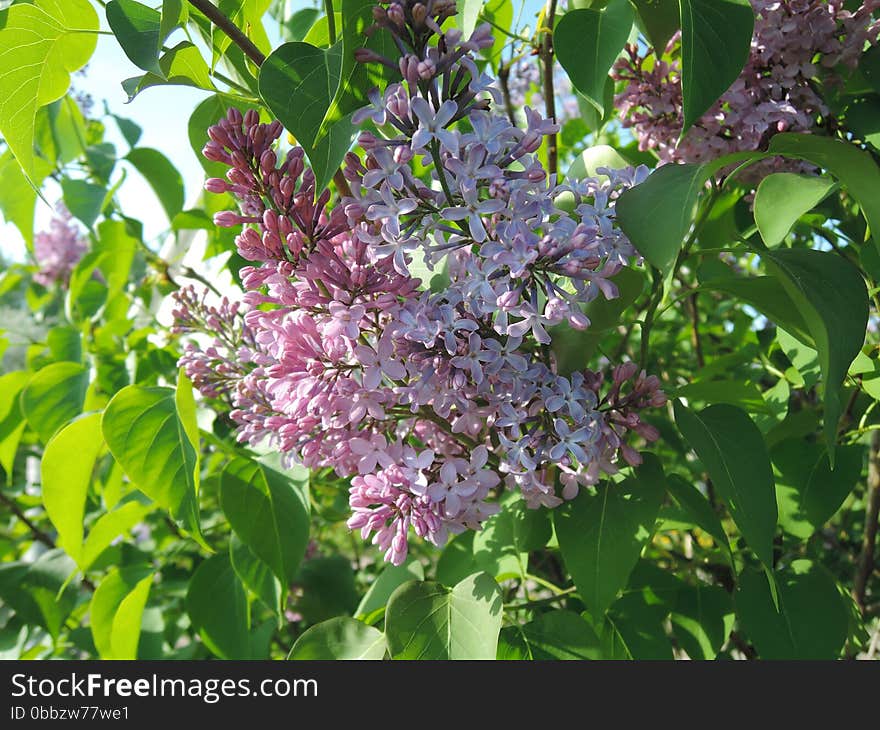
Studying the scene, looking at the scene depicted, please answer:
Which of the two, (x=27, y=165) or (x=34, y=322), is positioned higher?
(x=34, y=322)

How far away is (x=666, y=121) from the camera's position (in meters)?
0.96

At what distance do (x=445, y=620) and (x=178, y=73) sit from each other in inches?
24.8

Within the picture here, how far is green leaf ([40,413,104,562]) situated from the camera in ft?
3.12

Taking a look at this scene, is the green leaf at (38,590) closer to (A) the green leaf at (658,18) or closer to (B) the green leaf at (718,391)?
(B) the green leaf at (718,391)

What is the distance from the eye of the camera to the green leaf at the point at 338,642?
2.81 feet

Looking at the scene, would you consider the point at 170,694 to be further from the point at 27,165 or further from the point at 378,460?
the point at 27,165

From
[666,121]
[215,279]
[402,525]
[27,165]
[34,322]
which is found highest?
[34,322]

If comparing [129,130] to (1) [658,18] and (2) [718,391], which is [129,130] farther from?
(2) [718,391]

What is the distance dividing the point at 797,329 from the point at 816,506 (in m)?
0.36

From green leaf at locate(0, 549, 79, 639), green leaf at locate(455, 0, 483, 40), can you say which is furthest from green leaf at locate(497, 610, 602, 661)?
green leaf at locate(0, 549, 79, 639)

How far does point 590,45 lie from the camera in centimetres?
73

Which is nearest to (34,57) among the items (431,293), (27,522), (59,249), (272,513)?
(431,293)

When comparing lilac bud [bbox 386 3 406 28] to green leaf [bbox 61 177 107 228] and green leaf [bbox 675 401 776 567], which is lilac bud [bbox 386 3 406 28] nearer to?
green leaf [bbox 675 401 776 567]

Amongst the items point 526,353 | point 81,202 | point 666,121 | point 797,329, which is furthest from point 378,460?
point 81,202
